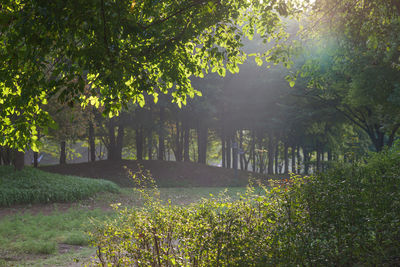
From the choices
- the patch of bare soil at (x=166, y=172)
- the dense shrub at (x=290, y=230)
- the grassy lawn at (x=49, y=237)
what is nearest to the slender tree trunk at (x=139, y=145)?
the patch of bare soil at (x=166, y=172)

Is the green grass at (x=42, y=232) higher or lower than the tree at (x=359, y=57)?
lower

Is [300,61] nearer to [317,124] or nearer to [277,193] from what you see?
[317,124]

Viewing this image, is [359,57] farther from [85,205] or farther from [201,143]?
[201,143]

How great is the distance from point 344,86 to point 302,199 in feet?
62.5

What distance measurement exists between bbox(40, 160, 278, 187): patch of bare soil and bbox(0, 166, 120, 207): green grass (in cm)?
819

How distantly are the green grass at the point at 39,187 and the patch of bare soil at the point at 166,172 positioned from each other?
323 inches

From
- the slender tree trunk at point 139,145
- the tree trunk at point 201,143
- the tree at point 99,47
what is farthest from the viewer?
the tree trunk at point 201,143

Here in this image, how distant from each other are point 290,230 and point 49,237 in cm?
851

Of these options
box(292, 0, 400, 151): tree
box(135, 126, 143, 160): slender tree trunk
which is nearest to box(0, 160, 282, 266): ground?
box(135, 126, 143, 160): slender tree trunk

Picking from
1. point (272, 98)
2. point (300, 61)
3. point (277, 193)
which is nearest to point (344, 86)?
point (300, 61)

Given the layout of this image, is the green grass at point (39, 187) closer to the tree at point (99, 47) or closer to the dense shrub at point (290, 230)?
the tree at point (99, 47)

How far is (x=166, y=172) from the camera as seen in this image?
2903 centimetres

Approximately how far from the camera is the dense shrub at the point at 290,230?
3.84 meters

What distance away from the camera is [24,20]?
13.1 ft
